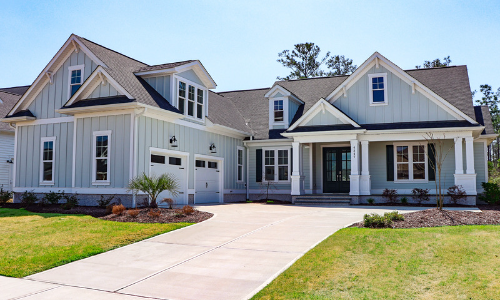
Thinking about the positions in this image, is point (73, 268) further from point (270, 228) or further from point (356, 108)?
point (356, 108)

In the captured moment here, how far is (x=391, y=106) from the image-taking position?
67.3 feet

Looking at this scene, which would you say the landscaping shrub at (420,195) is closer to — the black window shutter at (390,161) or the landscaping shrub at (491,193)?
the black window shutter at (390,161)

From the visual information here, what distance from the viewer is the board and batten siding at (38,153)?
1762cm

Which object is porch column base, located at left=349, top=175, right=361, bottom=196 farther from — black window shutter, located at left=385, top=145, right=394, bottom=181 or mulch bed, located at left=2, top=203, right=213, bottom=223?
mulch bed, located at left=2, top=203, right=213, bottom=223

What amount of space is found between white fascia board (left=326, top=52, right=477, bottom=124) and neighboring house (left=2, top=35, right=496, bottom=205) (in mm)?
52

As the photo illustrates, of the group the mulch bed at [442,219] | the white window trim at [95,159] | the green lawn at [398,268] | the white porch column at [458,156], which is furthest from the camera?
the white porch column at [458,156]

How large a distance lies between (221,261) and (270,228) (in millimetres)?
3281

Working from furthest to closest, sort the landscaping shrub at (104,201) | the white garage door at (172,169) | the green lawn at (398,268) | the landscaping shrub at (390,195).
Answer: the landscaping shrub at (390,195), the white garage door at (172,169), the landscaping shrub at (104,201), the green lawn at (398,268)

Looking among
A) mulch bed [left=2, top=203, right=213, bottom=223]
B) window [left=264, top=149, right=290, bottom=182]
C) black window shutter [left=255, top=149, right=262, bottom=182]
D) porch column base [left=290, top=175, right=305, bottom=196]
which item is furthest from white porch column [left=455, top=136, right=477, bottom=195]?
mulch bed [left=2, top=203, right=213, bottom=223]

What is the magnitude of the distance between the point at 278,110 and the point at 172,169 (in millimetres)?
7655

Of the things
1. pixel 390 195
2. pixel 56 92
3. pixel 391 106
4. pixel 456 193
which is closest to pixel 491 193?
pixel 456 193

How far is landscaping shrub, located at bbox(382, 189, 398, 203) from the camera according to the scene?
19.2 meters

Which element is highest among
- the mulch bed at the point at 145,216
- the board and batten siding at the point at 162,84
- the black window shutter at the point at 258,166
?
the board and batten siding at the point at 162,84

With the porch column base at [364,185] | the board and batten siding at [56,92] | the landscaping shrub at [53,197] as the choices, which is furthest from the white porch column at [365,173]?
the landscaping shrub at [53,197]
